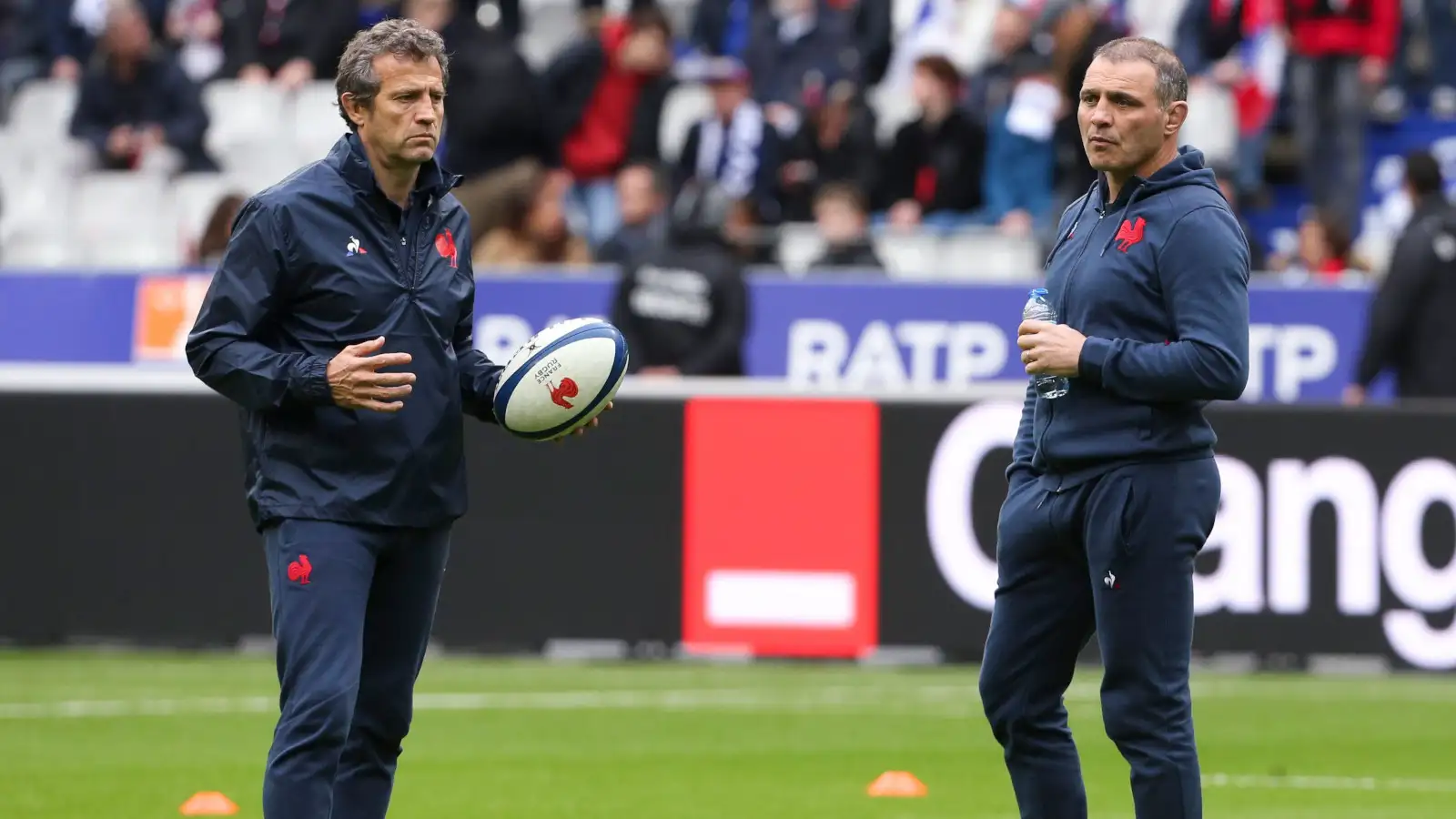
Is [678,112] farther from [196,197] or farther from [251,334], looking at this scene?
[251,334]

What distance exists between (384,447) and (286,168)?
14880 mm

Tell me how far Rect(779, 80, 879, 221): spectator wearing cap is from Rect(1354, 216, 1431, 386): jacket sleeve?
17.1 feet

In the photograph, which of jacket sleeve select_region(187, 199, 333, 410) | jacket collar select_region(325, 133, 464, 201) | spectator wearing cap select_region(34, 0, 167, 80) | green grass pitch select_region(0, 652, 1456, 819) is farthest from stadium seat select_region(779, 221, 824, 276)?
jacket sleeve select_region(187, 199, 333, 410)

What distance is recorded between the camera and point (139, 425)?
1462cm

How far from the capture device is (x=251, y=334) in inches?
266

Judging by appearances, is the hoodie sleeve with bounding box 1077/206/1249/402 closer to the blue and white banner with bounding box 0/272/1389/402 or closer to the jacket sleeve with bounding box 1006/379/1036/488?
the jacket sleeve with bounding box 1006/379/1036/488

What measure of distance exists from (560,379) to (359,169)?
3.01ft

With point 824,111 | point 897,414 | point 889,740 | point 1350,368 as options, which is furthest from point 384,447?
point 824,111

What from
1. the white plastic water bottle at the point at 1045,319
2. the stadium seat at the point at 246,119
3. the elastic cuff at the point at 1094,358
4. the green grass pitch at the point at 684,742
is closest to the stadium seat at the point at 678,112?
the stadium seat at the point at 246,119

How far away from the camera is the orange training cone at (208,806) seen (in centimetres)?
927

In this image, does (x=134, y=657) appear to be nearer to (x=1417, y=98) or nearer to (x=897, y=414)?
(x=897, y=414)

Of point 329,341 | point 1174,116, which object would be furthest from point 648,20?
point 1174,116

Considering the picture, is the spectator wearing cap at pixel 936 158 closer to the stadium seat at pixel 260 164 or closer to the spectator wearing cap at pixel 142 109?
the stadium seat at pixel 260 164

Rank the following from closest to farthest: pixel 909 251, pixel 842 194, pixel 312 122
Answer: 1. pixel 842 194
2. pixel 909 251
3. pixel 312 122
